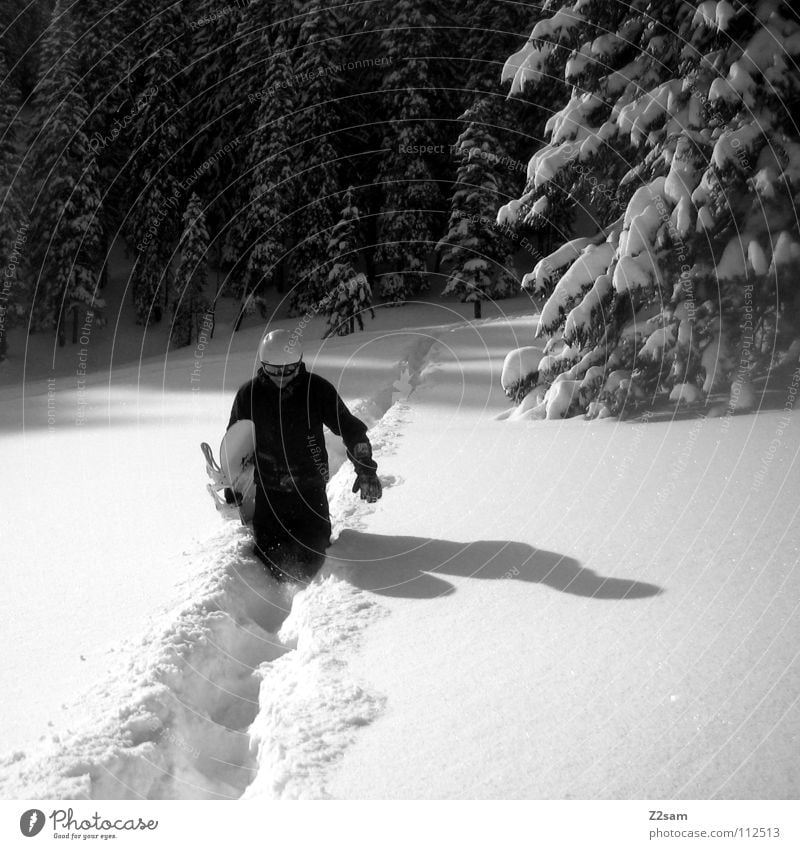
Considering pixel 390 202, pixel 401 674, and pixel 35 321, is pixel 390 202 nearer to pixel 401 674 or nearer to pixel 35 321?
pixel 35 321

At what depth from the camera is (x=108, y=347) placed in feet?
104

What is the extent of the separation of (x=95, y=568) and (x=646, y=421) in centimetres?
Result: 514

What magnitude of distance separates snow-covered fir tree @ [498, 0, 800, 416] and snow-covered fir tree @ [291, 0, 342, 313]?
1225 cm

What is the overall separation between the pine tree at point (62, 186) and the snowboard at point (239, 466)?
23766 millimetres

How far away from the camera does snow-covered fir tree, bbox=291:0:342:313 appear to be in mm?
19000

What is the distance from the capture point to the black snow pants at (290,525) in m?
4.46

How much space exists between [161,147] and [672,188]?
21819 mm

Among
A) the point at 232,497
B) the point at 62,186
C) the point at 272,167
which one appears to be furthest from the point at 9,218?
the point at 232,497

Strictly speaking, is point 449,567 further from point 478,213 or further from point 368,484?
point 478,213

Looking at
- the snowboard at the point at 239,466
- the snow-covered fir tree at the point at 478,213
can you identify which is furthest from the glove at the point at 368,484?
the snow-covered fir tree at the point at 478,213

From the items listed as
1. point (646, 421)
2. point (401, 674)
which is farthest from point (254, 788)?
point (646, 421)

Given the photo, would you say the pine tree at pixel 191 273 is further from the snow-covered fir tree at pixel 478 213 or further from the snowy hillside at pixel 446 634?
the snowy hillside at pixel 446 634

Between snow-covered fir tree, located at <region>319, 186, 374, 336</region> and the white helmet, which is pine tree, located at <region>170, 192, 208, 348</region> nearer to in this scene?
snow-covered fir tree, located at <region>319, 186, 374, 336</region>

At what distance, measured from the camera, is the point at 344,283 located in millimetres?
20781
